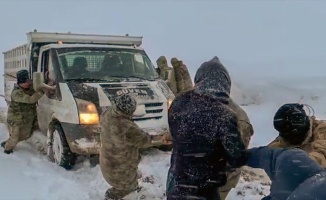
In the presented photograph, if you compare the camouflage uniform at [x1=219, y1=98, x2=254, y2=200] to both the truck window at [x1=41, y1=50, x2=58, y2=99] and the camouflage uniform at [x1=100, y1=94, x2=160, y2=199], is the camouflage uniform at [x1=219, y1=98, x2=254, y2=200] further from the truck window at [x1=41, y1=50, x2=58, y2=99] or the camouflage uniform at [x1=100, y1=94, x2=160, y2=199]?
the truck window at [x1=41, y1=50, x2=58, y2=99]

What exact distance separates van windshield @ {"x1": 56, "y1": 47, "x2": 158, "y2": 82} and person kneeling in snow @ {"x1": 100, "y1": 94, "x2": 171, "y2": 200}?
8.07ft

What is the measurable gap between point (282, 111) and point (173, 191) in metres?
0.99

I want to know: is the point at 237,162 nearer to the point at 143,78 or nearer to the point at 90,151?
the point at 90,151

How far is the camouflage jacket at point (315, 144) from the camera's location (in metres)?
2.98

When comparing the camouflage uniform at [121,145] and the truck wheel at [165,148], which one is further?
the truck wheel at [165,148]

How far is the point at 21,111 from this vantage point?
28.4 feet

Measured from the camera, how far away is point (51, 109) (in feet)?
26.3

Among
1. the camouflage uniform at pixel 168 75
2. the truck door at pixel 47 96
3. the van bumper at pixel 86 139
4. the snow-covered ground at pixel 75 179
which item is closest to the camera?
the snow-covered ground at pixel 75 179

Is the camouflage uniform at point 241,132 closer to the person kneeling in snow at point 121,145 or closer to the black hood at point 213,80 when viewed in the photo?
the black hood at point 213,80

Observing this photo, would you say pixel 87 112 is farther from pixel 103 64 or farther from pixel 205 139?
pixel 205 139

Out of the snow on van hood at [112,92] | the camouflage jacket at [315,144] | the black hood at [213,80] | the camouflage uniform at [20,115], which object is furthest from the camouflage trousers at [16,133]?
the camouflage jacket at [315,144]


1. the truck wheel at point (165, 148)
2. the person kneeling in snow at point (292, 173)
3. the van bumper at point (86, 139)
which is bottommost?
the truck wheel at point (165, 148)

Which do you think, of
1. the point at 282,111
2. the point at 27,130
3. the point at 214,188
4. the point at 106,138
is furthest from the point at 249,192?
the point at 27,130

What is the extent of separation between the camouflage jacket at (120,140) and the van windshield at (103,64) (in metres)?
2.44
